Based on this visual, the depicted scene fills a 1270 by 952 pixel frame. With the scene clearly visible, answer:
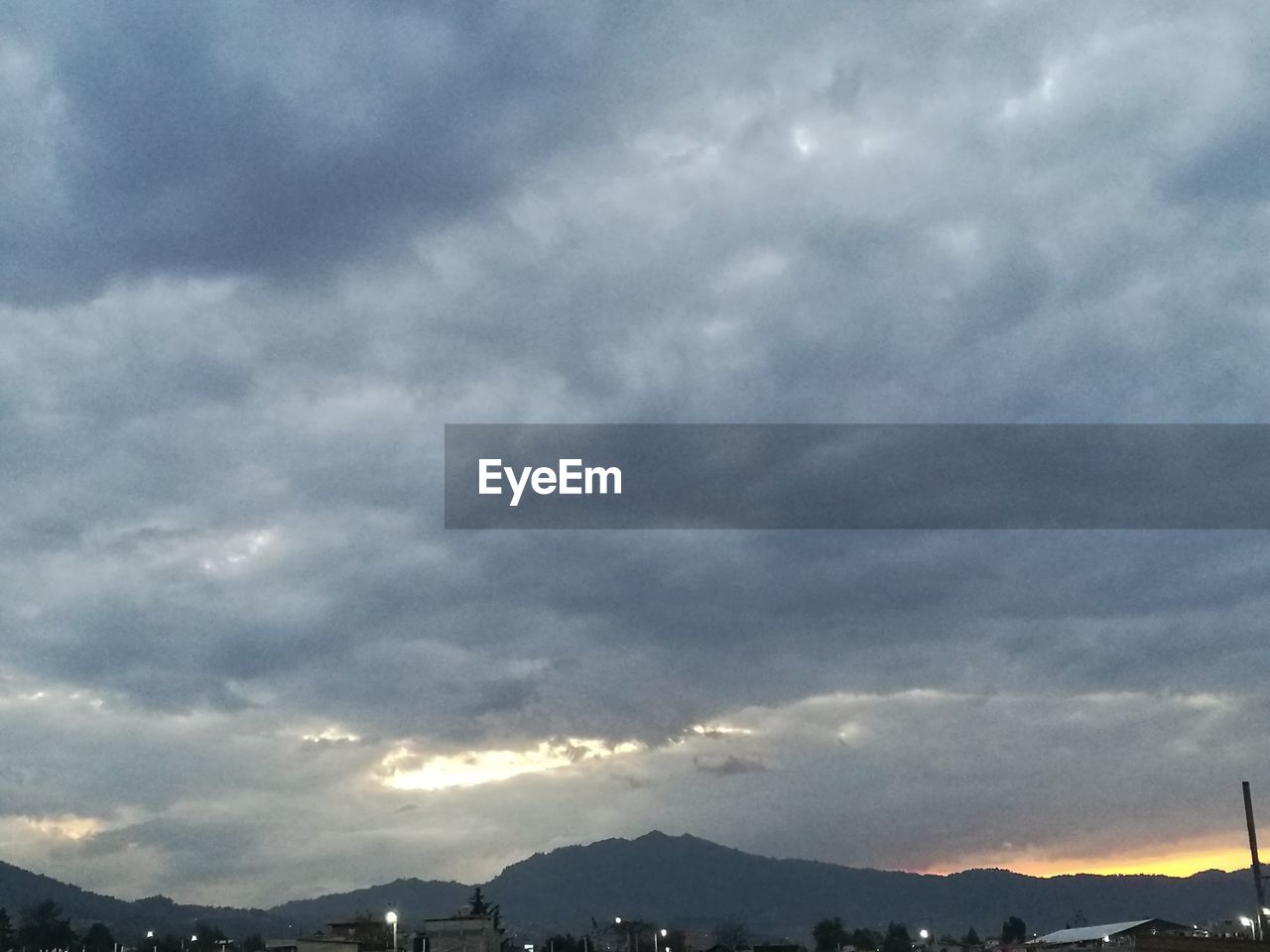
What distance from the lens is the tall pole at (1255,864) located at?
428 feet

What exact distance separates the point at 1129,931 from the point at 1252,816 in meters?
59.4

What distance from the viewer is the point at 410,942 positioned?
14350cm

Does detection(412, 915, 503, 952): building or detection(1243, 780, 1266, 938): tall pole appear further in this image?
detection(412, 915, 503, 952): building

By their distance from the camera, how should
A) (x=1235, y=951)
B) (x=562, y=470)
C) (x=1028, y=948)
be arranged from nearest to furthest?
(x=562, y=470) < (x=1235, y=951) < (x=1028, y=948)

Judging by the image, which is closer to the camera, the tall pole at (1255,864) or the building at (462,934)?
the tall pole at (1255,864)

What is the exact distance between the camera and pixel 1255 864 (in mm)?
136000

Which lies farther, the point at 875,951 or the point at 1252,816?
the point at 875,951

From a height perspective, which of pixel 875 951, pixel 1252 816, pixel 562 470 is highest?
pixel 562 470

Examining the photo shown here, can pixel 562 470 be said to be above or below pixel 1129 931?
above

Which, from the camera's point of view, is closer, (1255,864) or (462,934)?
(1255,864)

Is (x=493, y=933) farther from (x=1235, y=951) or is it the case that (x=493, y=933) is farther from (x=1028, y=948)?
(x=1235, y=951)

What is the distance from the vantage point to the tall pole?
130375mm

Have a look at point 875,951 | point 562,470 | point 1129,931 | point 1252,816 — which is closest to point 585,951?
point 875,951

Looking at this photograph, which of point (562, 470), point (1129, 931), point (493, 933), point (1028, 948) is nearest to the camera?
point (562, 470)
